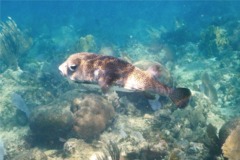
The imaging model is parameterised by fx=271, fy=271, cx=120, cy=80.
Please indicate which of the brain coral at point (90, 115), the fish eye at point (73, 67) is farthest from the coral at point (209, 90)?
the fish eye at point (73, 67)

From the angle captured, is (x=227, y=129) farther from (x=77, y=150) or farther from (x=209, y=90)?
(x=209, y=90)

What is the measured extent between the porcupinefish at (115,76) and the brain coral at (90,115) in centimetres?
358

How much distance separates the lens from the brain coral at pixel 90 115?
25.4ft

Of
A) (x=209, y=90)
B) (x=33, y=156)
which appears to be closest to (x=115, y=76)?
(x=33, y=156)

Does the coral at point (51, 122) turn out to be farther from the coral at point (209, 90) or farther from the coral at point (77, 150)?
the coral at point (209, 90)

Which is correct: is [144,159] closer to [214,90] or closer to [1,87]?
[214,90]

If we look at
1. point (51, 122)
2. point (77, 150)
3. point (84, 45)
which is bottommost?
point (77, 150)

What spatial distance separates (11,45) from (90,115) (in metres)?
8.99

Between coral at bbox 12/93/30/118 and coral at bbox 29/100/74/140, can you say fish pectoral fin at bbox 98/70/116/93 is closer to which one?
coral at bbox 29/100/74/140

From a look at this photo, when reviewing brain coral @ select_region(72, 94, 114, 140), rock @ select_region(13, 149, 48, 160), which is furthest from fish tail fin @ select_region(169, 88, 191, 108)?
brain coral @ select_region(72, 94, 114, 140)

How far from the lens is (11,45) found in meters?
14.8

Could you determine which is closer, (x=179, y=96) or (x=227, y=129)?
(x=179, y=96)

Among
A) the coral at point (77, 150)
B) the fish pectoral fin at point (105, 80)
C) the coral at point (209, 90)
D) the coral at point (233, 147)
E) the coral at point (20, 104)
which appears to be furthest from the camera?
the coral at point (209, 90)

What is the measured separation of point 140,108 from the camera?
941 centimetres
